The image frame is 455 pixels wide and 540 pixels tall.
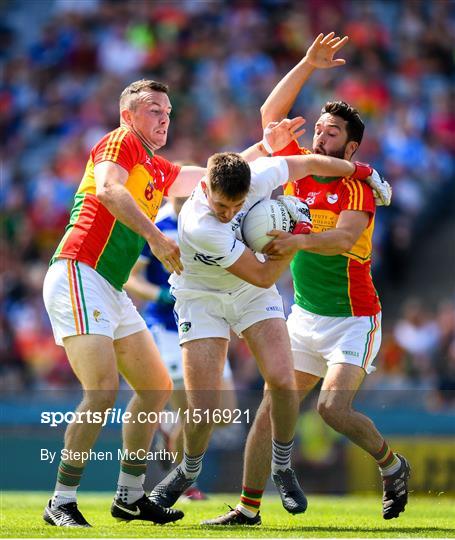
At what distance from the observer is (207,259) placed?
23.8 feet

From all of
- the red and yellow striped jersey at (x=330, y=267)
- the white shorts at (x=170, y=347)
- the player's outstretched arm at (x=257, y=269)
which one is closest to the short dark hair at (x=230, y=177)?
the player's outstretched arm at (x=257, y=269)

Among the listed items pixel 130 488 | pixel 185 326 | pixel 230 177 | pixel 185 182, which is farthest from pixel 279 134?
pixel 130 488

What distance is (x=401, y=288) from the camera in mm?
16109

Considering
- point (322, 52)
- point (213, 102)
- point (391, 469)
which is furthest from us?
point (213, 102)

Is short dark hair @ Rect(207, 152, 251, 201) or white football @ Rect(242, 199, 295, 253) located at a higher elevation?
short dark hair @ Rect(207, 152, 251, 201)

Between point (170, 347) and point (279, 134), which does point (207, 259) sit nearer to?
point (279, 134)

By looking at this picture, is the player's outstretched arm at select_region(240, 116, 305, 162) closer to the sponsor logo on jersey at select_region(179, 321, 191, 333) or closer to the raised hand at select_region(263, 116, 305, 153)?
the raised hand at select_region(263, 116, 305, 153)

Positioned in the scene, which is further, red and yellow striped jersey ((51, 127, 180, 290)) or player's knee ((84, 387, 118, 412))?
red and yellow striped jersey ((51, 127, 180, 290))

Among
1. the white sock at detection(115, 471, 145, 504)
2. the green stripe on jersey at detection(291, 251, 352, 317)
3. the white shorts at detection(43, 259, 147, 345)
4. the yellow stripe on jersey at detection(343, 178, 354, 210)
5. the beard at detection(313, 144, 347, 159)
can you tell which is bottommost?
the white sock at detection(115, 471, 145, 504)

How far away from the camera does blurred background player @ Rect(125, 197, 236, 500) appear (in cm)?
991

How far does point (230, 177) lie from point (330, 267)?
153 cm

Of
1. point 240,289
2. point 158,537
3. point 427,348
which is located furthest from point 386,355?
point 158,537

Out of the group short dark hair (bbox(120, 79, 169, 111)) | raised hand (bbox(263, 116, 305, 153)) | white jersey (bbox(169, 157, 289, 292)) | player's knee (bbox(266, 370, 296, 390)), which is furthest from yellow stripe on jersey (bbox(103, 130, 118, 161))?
player's knee (bbox(266, 370, 296, 390))

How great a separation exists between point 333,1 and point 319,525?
1215cm
